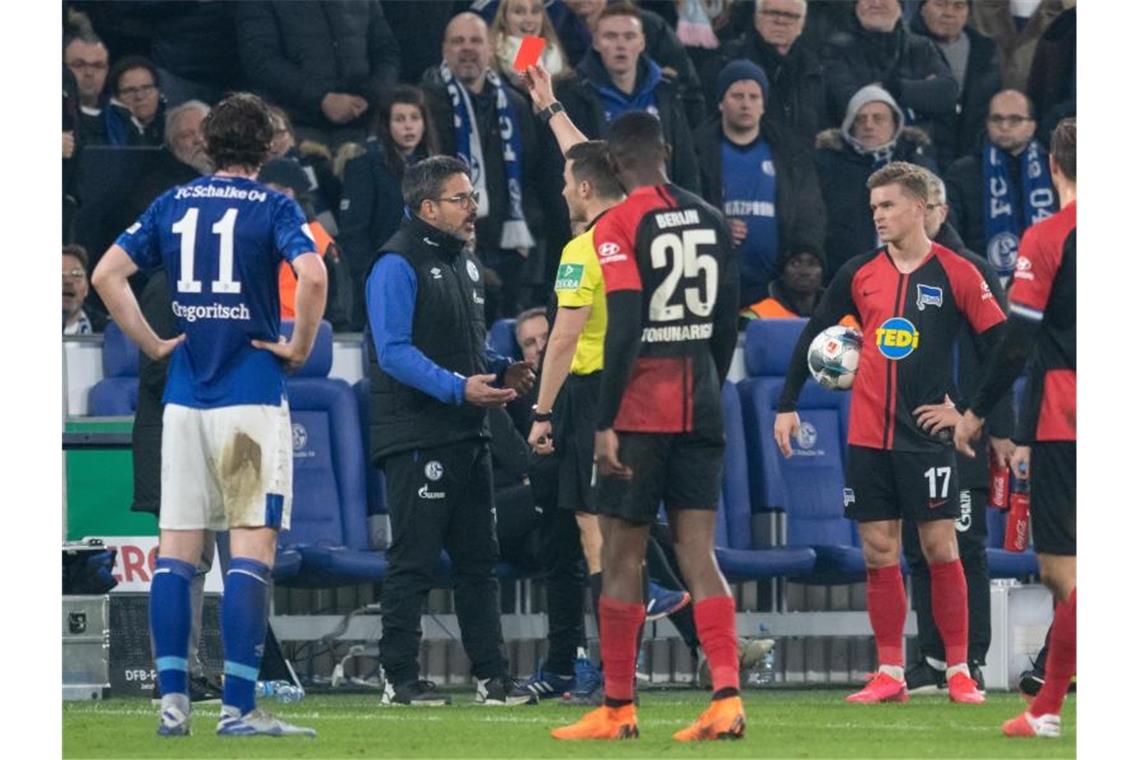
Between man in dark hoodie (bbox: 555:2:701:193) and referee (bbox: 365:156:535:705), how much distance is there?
10.7 ft

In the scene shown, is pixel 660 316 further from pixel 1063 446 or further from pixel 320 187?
pixel 320 187

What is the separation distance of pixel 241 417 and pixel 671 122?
221 inches

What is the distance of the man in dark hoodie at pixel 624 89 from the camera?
42.2 feet

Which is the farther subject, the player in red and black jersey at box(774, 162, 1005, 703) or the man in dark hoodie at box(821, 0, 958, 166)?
the man in dark hoodie at box(821, 0, 958, 166)

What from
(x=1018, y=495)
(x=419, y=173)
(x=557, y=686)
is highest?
(x=419, y=173)

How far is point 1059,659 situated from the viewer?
7711 mm

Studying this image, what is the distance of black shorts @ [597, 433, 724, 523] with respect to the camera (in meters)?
7.79

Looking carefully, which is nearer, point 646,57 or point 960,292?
point 960,292

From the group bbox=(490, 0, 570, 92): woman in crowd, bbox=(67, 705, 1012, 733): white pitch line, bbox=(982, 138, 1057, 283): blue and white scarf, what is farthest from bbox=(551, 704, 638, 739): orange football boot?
bbox=(982, 138, 1057, 283): blue and white scarf

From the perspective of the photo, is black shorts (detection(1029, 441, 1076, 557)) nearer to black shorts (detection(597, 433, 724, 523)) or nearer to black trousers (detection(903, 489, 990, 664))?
black shorts (detection(597, 433, 724, 523))

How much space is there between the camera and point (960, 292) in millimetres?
→ 9812

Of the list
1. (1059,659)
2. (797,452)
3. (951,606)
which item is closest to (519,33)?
(797,452)

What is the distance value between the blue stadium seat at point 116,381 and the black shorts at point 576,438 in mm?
2653
